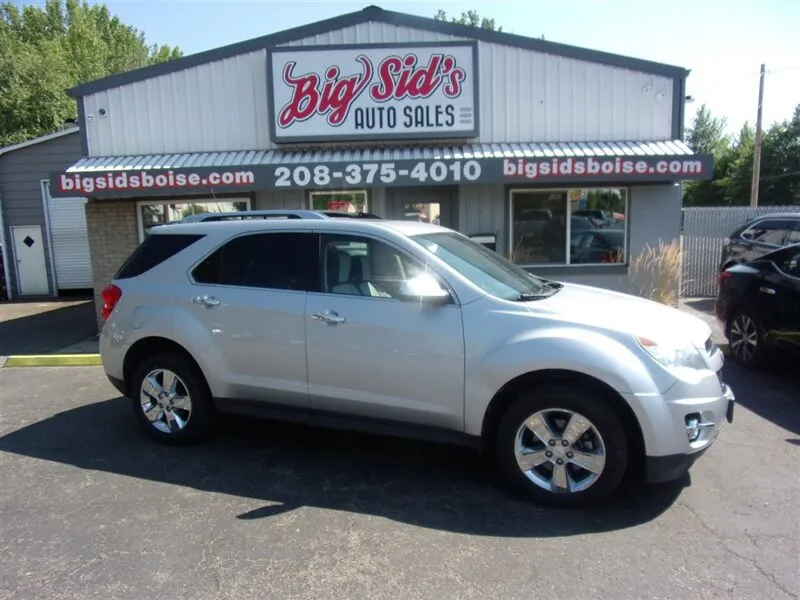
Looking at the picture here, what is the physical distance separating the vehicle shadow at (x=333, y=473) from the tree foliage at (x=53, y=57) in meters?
19.6

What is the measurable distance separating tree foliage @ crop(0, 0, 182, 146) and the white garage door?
7.10 metres

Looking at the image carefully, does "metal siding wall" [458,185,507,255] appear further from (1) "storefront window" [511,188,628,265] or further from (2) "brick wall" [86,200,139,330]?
(2) "brick wall" [86,200,139,330]

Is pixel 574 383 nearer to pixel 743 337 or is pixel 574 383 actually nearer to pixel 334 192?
pixel 743 337

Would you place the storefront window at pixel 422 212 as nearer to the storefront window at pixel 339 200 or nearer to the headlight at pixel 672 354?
the storefront window at pixel 339 200

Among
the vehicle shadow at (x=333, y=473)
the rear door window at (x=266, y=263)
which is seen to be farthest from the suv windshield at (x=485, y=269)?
the vehicle shadow at (x=333, y=473)

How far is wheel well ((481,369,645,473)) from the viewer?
11.8ft

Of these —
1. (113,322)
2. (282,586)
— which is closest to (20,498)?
(113,322)

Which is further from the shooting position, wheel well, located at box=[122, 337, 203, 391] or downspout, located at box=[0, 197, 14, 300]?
downspout, located at box=[0, 197, 14, 300]

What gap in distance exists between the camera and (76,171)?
370 inches

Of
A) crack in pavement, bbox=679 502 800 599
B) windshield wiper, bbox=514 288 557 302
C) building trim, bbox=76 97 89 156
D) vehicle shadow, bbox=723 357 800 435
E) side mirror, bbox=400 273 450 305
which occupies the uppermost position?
building trim, bbox=76 97 89 156

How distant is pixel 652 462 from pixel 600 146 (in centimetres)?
720

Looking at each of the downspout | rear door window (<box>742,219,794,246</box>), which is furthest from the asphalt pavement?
the downspout

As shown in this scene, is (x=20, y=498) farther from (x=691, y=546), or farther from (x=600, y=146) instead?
(x=600, y=146)

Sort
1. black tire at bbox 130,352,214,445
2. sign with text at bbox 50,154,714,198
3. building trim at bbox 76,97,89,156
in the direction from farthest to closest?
building trim at bbox 76,97,89,156 < sign with text at bbox 50,154,714,198 < black tire at bbox 130,352,214,445
